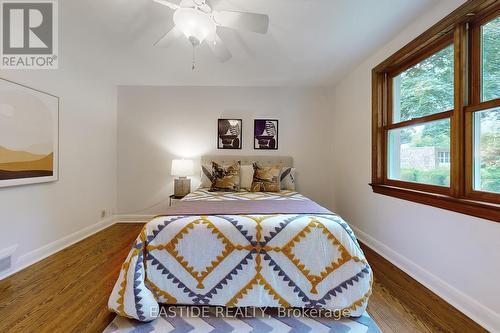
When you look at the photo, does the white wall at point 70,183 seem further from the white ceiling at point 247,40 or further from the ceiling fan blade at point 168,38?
the ceiling fan blade at point 168,38

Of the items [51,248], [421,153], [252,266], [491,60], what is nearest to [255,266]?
[252,266]

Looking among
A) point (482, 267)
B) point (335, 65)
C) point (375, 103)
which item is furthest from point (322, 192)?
point (482, 267)

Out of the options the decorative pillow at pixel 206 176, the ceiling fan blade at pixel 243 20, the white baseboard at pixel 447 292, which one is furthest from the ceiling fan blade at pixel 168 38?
the white baseboard at pixel 447 292

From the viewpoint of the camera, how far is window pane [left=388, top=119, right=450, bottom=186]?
188 centimetres

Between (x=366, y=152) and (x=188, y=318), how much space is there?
2.63 m

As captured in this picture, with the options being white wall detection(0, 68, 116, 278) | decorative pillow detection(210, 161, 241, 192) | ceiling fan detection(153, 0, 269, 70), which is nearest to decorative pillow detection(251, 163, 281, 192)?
decorative pillow detection(210, 161, 241, 192)

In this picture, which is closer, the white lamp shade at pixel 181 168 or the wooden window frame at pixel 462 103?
the wooden window frame at pixel 462 103

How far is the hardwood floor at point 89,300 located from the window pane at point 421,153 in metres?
0.95

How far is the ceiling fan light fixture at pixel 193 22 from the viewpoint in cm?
154

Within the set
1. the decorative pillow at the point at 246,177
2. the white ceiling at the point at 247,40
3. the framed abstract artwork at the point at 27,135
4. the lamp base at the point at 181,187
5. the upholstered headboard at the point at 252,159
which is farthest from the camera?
the upholstered headboard at the point at 252,159

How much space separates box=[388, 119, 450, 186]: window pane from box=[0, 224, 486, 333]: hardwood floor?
95 cm

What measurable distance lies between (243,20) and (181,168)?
2.32 meters

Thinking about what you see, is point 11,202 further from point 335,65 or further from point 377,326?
point 335,65

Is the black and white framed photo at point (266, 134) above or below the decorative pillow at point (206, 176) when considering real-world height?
above
